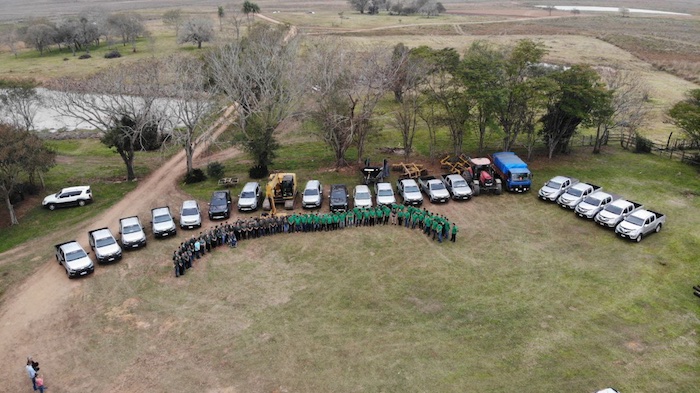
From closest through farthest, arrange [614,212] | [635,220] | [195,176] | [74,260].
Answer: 1. [74,260]
2. [635,220]
3. [614,212]
4. [195,176]

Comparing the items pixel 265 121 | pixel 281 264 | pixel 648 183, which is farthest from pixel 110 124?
pixel 648 183

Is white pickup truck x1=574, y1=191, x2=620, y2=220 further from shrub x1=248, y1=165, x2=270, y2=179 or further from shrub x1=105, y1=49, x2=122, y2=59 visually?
shrub x1=105, y1=49, x2=122, y2=59

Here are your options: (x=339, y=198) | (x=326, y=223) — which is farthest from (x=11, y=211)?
(x=339, y=198)

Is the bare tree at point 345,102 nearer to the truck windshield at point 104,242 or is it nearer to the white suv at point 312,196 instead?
the white suv at point 312,196

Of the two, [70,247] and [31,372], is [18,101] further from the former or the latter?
[31,372]

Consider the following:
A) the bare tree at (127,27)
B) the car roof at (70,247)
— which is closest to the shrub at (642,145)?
the car roof at (70,247)

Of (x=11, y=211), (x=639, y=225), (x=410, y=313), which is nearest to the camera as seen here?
(x=410, y=313)
